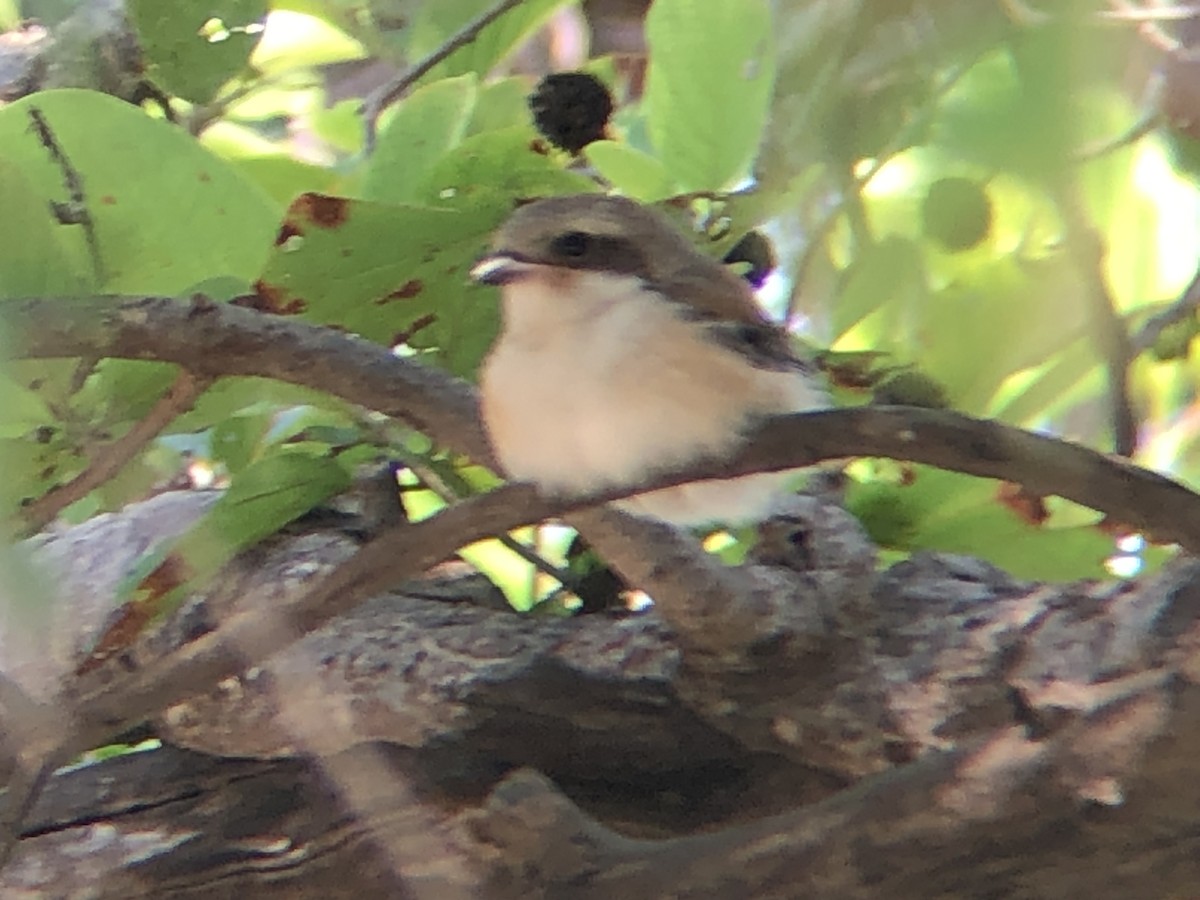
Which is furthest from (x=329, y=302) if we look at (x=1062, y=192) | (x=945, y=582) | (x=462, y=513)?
(x=1062, y=192)

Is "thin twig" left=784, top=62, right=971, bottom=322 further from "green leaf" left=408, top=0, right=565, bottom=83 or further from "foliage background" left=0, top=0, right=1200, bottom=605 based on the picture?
"green leaf" left=408, top=0, right=565, bottom=83

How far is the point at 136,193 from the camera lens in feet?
2.20

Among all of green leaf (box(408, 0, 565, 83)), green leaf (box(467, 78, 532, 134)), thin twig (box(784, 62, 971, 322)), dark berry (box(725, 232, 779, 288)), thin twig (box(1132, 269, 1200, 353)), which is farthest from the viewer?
green leaf (box(467, 78, 532, 134))

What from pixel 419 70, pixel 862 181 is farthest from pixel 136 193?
pixel 862 181

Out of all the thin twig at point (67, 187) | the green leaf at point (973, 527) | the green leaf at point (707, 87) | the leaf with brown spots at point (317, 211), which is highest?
the green leaf at point (707, 87)

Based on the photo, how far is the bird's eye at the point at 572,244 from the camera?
2.48 feet

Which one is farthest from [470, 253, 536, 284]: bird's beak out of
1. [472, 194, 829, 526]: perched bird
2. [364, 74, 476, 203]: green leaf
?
[364, 74, 476, 203]: green leaf

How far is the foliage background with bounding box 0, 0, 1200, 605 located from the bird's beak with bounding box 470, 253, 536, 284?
11mm

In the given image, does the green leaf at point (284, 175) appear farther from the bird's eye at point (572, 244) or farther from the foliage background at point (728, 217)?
the bird's eye at point (572, 244)

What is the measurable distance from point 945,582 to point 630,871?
0.27 meters

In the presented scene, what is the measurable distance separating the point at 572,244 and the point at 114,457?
11.0 inches

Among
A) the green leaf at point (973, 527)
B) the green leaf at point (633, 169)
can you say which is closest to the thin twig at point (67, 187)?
the green leaf at point (633, 169)

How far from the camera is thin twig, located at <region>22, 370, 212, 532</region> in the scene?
617 mm

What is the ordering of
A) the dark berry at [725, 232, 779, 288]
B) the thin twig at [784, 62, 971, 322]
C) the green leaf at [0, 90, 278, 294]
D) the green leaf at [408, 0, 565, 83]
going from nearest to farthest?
the thin twig at [784, 62, 971, 322] < the green leaf at [0, 90, 278, 294] < the dark berry at [725, 232, 779, 288] < the green leaf at [408, 0, 565, 83]
